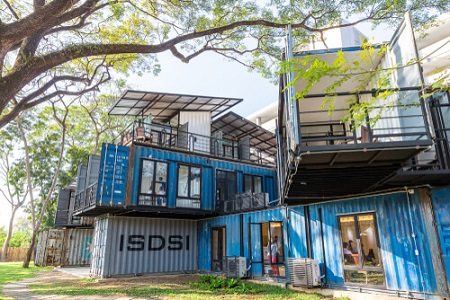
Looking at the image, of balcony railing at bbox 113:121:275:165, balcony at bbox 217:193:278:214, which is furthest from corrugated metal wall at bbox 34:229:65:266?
balcony at bbox 217:193:278:214

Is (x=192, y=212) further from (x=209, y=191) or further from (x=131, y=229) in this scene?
(x=131, y=229)

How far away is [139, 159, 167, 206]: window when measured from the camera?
45.7 ft

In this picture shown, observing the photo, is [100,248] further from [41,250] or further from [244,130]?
[41,250]

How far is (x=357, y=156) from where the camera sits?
556cm

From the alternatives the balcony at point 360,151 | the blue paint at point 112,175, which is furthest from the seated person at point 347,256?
the blue paint at point 112,175

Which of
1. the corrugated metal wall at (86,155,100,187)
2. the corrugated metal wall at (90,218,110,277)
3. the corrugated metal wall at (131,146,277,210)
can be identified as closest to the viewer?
the corrugated metal wall at (90,218,110,277)

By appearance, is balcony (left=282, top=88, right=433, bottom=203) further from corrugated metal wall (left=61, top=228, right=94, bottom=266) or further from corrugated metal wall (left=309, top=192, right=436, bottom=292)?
corrugated metal wall (left=61, top=228, right=94, bottom=266)

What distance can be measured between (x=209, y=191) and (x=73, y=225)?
11.2 metres

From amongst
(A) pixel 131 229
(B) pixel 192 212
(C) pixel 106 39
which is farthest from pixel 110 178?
(C) pixel 106 39

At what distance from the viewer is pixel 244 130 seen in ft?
66.3

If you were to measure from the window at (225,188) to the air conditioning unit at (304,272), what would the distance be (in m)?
6.06

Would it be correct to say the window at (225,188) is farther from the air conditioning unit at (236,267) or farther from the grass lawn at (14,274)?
the grass lawn at (14,274)

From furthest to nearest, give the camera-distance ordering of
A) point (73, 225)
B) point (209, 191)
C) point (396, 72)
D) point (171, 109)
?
point (73, 225)
point (171, 109)
point (209, 191)
point (396, 72)

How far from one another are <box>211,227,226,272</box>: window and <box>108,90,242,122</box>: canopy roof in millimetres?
7076
